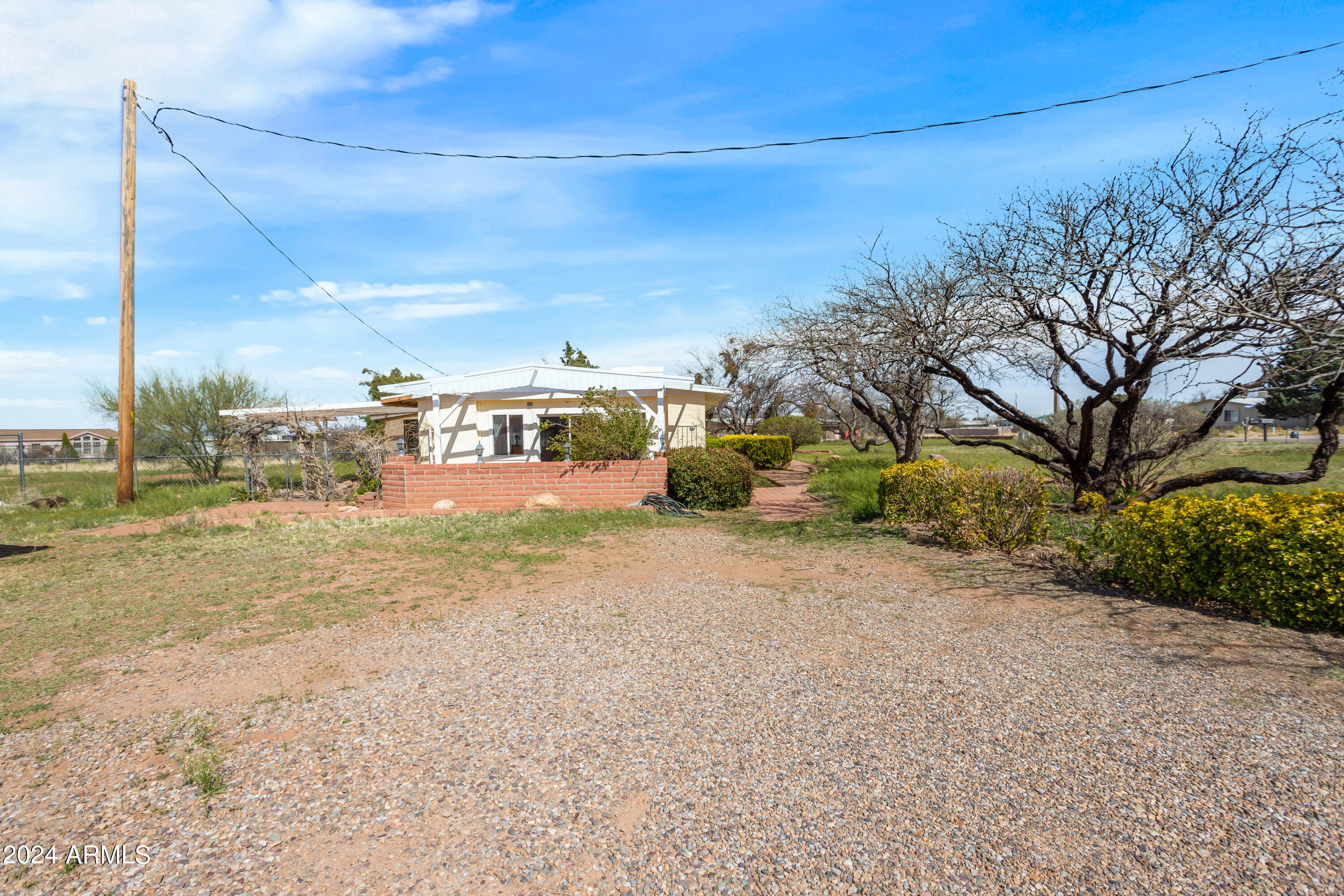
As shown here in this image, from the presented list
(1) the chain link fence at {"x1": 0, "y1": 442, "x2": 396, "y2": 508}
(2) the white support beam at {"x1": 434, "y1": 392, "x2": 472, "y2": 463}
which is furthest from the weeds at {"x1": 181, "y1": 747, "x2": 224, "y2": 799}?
(2) the white support beam at {"x1": 434, "y1": 392, "x2": 472, "y2": 463}

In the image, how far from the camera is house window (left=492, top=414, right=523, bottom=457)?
18.2 m

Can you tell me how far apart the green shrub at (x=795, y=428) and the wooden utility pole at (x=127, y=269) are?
24.3 metres

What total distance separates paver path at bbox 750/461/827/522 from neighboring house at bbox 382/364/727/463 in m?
2.66

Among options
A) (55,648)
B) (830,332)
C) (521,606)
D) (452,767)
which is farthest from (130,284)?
(452,767)

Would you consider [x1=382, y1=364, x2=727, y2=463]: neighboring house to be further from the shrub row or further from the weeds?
the weeds

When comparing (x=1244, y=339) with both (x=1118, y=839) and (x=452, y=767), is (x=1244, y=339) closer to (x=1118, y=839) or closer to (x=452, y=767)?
(x=1118, y=839)

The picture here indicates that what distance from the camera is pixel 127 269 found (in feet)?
44.0

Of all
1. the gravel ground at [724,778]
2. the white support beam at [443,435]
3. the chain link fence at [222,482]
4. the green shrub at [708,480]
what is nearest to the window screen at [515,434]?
the white support beam at [443,435]

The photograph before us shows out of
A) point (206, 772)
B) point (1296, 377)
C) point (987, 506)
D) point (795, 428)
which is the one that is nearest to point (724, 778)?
point (206, 772)

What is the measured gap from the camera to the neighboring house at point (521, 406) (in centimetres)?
1675

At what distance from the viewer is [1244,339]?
23.0ft

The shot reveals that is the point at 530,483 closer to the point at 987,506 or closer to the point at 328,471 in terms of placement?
the point at 328,471

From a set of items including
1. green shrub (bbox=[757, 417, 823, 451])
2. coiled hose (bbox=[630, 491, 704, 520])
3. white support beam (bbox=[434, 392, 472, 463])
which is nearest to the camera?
coiled hose (bbox=[630, 491, 704, 520])

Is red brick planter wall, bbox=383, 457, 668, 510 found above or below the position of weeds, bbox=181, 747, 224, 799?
above
